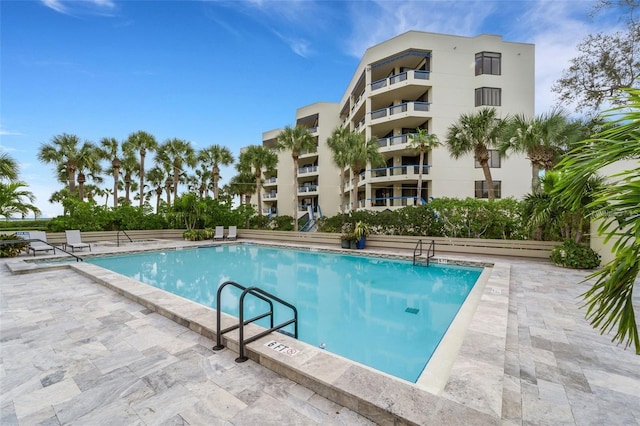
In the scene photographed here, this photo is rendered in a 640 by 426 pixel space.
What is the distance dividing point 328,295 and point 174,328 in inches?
156

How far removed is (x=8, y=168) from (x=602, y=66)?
2675 cm

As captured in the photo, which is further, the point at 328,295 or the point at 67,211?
the point at 67,211

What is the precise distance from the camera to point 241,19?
513 inches

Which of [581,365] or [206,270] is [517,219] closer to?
[581,365]

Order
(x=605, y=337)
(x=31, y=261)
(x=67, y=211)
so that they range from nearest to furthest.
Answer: (x=605, y=337) → (x=31, y=261) → (x=67, y=211)

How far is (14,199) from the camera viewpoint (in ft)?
34.0

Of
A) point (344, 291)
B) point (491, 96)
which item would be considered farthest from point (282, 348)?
point (491, 96)

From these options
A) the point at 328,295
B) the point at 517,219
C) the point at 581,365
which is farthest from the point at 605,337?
the point at 517,219

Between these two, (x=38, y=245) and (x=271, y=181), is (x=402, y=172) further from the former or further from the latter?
(x=38, y=245)

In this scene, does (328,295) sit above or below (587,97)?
below

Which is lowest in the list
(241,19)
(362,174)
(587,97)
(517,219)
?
(517,219)

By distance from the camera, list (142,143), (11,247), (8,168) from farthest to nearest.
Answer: (142,143) < (8,168) < (11,247)

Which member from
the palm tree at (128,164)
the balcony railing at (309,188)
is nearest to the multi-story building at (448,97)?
the balcony railing at (309,188)

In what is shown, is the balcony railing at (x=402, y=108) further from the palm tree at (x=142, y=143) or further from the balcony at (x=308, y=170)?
the palm tree at (x=142, y=143)
